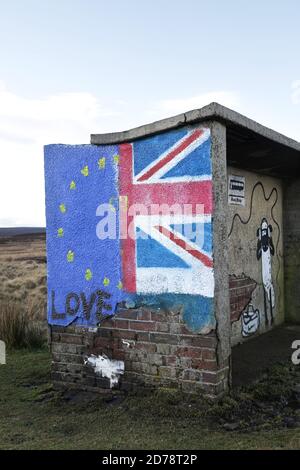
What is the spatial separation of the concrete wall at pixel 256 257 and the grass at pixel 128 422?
1571 mm

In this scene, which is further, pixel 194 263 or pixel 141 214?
pixel 141 214

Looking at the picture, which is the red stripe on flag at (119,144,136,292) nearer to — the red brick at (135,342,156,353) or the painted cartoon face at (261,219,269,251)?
the red brick at (135,342,156,353)

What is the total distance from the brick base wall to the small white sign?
2458 millimetres

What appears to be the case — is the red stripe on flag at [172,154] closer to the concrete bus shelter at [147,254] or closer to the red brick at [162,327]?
the concrete bus shelter at [147,254]

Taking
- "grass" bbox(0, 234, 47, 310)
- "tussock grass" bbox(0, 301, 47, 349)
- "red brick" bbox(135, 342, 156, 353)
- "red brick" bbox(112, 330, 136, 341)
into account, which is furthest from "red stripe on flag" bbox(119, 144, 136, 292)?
"grass" bbox(0, 234, 47, 310)

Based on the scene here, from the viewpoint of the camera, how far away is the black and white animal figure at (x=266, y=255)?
750 centimetres

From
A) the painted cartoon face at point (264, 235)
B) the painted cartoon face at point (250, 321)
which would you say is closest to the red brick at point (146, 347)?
the painted cartoon face at point (250, 321)

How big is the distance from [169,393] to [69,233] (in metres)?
1.91

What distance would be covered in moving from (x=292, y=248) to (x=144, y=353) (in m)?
4.24

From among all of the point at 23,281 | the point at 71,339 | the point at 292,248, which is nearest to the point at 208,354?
the point at 71,339

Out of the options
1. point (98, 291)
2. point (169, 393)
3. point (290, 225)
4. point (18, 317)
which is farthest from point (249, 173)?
point (18, 317)

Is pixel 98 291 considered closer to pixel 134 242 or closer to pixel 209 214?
pixel 134 242

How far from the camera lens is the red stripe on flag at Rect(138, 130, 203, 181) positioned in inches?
175

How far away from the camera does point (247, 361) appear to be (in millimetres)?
5852
